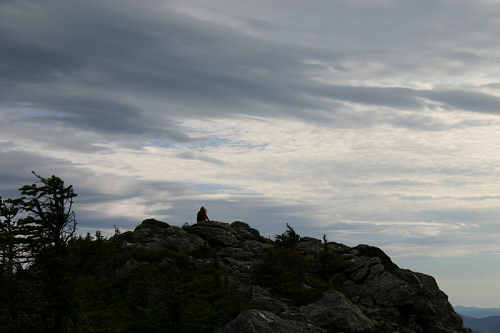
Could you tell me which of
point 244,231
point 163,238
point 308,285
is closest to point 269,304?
point 308,285

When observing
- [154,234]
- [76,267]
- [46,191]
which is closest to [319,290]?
[76,267]

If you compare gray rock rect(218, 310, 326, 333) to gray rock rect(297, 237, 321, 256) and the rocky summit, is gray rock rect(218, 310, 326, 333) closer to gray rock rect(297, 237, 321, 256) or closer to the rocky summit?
the rocky summit

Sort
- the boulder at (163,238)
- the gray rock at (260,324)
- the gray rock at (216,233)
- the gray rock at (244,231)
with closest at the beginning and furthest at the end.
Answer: the gray rock at (260,324) < the boulder at (163,238) < the gray rock at (216,233) < the gray rock at (244,231)

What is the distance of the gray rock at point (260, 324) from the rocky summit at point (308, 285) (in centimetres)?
5

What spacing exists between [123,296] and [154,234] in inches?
531

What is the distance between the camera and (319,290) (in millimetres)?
29422

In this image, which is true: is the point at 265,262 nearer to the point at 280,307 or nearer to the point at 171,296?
the point at 280,307

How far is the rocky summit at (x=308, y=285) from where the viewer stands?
2512cm

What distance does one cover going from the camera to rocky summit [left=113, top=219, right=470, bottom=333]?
25.1m

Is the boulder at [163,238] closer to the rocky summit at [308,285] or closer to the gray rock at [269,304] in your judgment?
the rocky summit at [308,285]

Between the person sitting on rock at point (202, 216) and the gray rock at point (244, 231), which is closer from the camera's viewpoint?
the gray rock at point (244, 231)

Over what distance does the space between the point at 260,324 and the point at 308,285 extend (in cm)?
977

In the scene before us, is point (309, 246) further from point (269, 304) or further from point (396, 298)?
point (269, 304)

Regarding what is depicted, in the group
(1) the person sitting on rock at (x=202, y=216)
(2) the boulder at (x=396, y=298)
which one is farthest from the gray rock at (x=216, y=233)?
(2) the boulder at (x=396, y=298)
